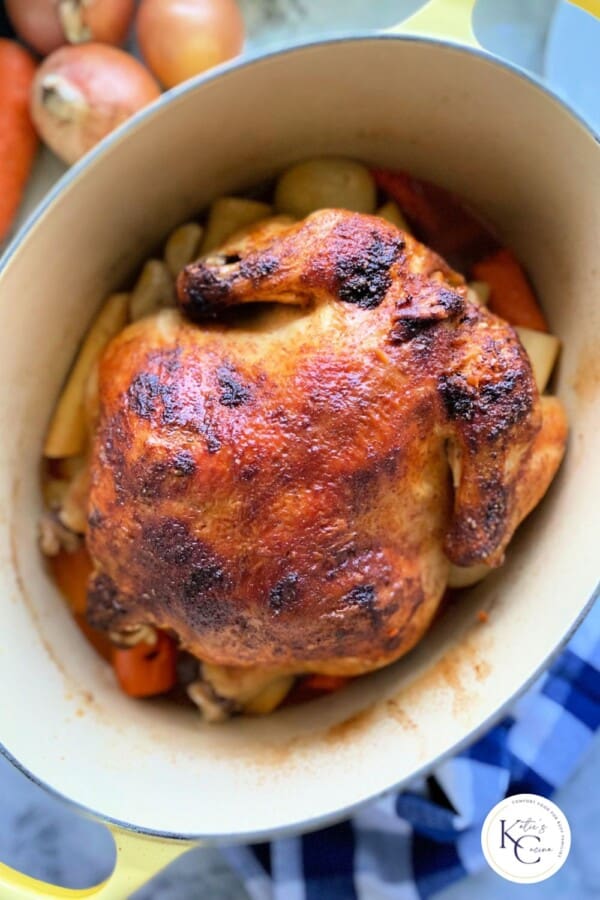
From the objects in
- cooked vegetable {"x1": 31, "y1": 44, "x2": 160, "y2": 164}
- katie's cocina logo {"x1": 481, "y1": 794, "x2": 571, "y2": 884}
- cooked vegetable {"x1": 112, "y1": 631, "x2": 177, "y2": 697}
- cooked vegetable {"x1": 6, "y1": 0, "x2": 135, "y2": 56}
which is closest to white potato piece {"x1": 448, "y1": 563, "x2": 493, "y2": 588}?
katie's cocina logo {"x1": 481, "y1": 794, "x2": 571, "y2": 884}

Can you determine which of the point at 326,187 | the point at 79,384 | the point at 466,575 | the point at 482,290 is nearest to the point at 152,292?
the point at 79,384

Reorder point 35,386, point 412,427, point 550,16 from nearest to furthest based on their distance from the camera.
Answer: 1. point 412,427
2. point 35,386
3. point 550,16

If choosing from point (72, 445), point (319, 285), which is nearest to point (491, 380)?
point (319, 285)

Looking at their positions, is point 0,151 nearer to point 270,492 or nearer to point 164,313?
point 164,313

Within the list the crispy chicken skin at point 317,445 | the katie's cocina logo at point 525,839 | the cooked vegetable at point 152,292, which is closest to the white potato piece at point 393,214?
the crispy chicken skin at point 317,445

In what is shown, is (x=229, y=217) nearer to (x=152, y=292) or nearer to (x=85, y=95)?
(x=152, y=292)

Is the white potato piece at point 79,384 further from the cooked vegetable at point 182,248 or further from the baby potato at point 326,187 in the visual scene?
the baby potato at point 326,187
